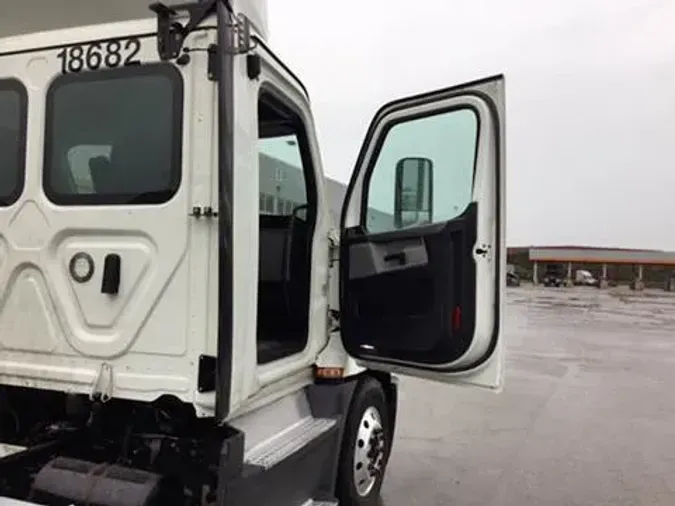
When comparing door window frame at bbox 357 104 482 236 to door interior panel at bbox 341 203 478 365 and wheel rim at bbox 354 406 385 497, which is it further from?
wheel rim at bbox 354 406 385 497

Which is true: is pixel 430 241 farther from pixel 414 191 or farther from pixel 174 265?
pixel 174 265

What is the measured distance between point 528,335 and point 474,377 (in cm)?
1220

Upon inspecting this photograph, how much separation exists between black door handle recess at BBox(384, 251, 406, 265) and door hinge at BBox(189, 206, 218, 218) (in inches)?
49.4

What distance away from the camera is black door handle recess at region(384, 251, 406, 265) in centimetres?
340

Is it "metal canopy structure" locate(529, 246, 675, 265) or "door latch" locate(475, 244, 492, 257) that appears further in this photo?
"metal canopy structure" locate(529, 246, 675, 265)

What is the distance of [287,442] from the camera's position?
3.09 meters

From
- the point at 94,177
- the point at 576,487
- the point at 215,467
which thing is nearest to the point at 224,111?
the point at 94,177

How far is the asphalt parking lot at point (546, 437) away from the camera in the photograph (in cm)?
475

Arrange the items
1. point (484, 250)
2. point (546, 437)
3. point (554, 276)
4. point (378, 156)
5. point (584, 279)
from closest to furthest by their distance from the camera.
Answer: point (484, 250), point (378, 156), point (546, 437), point (554, 276), point (584, 279)

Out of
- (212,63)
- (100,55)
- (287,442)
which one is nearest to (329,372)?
(287,442)

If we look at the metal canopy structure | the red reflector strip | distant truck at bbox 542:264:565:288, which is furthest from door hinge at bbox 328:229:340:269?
the metal canopy structure

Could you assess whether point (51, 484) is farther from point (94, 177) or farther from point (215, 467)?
point (94, 177)

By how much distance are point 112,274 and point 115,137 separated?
538 mm

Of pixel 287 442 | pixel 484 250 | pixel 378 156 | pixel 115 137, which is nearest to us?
pixel 115 137
